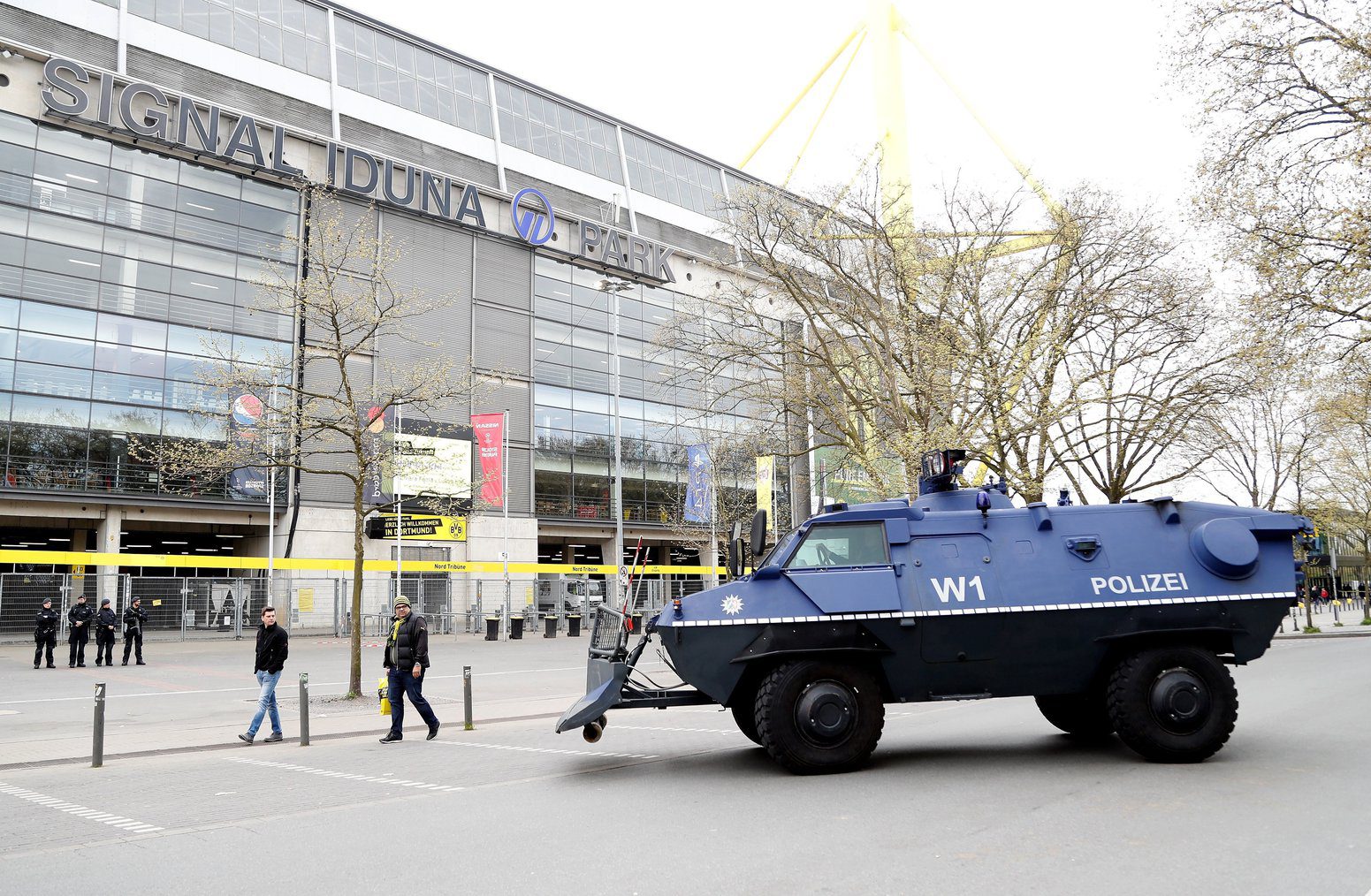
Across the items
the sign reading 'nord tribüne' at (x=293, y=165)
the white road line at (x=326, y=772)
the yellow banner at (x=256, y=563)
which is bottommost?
the white road line at (x=326, y=772)

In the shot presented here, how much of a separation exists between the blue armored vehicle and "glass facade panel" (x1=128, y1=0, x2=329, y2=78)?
127 feet

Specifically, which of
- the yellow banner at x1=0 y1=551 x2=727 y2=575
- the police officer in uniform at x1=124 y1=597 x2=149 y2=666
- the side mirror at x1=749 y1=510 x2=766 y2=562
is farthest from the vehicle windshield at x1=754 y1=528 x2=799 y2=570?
the yellow banner at x1=0 y1=551 x2=727 y2=575

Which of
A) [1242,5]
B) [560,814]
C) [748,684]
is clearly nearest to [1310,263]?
[1242,5]

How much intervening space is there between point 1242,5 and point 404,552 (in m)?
36.8

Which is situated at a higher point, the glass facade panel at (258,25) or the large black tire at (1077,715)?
the glass facade panel at (258,25)

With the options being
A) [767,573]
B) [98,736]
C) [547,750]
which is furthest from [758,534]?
[98,736]

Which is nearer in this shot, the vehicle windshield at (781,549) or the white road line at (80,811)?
A: the white road line at (80,811)

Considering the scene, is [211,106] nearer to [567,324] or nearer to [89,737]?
[567,324]

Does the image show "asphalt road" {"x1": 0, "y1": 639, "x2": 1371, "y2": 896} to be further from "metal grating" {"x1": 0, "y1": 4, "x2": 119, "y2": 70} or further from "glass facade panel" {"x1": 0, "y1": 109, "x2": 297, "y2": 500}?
"metal grating" {"x1": 0, "y1": 4, "x2": 119, "y2": 70}

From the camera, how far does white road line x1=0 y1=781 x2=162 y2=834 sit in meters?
7.51

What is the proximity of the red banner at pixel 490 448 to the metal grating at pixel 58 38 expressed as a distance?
18.7 metres

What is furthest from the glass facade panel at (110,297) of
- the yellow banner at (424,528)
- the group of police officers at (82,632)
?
the group of police officers at (82,632)

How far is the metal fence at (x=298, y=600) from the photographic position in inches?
1190

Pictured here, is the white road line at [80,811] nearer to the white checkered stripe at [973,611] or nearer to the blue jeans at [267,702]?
the blue jeans at [267,702]
